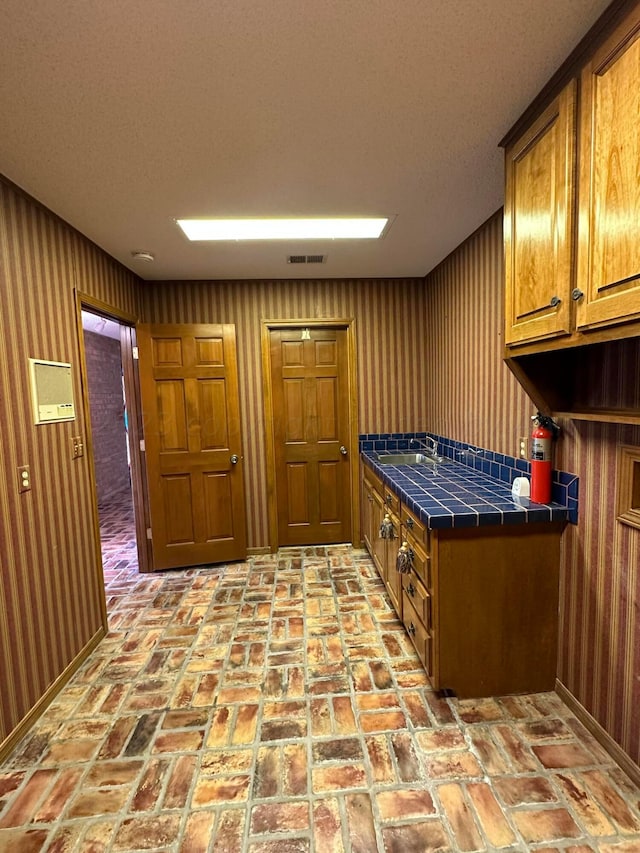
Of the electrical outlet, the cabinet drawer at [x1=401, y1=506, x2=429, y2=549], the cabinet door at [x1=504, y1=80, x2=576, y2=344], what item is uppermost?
the cabinet door at [x1=504, y1=80, x2=576, y2=344]

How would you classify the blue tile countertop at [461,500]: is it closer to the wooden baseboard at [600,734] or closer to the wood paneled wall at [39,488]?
the wooden baseboard at [600,734]

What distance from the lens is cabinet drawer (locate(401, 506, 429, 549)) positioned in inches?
75.3

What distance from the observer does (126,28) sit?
1109 millimetres

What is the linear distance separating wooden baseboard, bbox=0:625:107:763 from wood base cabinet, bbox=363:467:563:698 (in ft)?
6.24

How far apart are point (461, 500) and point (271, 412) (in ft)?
6.77

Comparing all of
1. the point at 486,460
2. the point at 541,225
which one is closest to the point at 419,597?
the point at 486,460

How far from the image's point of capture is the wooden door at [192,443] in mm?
3330

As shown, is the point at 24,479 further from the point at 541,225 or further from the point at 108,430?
the point at 108,430

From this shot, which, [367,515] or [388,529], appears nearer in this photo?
[388,529]

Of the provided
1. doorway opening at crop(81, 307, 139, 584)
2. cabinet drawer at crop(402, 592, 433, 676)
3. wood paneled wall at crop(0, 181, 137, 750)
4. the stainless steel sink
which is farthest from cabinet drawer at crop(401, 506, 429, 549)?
doorway opening at crop(81, 307, 139, 584)

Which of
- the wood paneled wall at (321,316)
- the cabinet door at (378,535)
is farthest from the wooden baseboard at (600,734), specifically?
the wood paneled wall at (321,316)

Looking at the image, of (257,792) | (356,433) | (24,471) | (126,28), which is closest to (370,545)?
(356,433)

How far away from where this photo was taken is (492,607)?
6.11ft

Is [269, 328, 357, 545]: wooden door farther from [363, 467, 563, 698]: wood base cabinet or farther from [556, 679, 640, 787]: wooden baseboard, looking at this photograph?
[556, 679, 640, 787]: wooden baseboard
